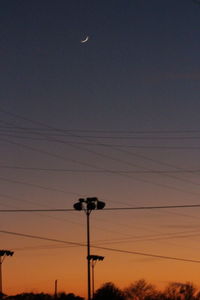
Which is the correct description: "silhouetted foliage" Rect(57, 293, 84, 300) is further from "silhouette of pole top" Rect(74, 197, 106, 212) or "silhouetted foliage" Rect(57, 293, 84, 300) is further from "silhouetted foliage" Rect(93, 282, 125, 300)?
"silhouette of pole top" Rect(74, 197, 106, 212)

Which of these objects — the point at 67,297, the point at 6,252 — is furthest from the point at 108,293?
the point at 6,252

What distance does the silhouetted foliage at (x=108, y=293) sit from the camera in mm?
147750

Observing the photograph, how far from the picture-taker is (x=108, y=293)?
149375 millimetres

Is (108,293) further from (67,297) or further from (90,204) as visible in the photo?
(90,204)

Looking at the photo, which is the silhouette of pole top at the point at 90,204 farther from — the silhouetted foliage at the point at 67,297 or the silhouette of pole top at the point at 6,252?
the silhouetted foliage at the point at 67,297

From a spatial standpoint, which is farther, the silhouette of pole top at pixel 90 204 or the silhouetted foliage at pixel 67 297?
the silhouetted foliage at pixel 67 297

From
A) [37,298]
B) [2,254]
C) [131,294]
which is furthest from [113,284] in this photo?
[2,254]

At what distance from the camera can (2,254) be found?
4318 inches

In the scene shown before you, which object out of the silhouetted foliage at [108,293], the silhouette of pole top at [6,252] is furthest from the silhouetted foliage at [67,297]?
the silhouette of pole top at [6,252]

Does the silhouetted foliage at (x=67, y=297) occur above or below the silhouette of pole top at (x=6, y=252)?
above

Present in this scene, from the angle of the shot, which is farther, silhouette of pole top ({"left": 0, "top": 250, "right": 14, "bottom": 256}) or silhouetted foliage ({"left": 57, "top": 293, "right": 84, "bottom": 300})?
silhouetted foliage ({"left": 57, "top": 293, "right": 84, "bottom": 300})

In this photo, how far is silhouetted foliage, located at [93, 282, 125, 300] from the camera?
148 meters

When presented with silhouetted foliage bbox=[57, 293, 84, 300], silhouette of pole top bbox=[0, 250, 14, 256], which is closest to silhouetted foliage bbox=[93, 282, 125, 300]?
silhouetted foliage bbox=[57, 293, 84, 300]

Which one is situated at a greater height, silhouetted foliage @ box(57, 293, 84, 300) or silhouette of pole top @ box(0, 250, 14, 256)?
silhouetted foliage @ box(57, 293, 84, 300)
